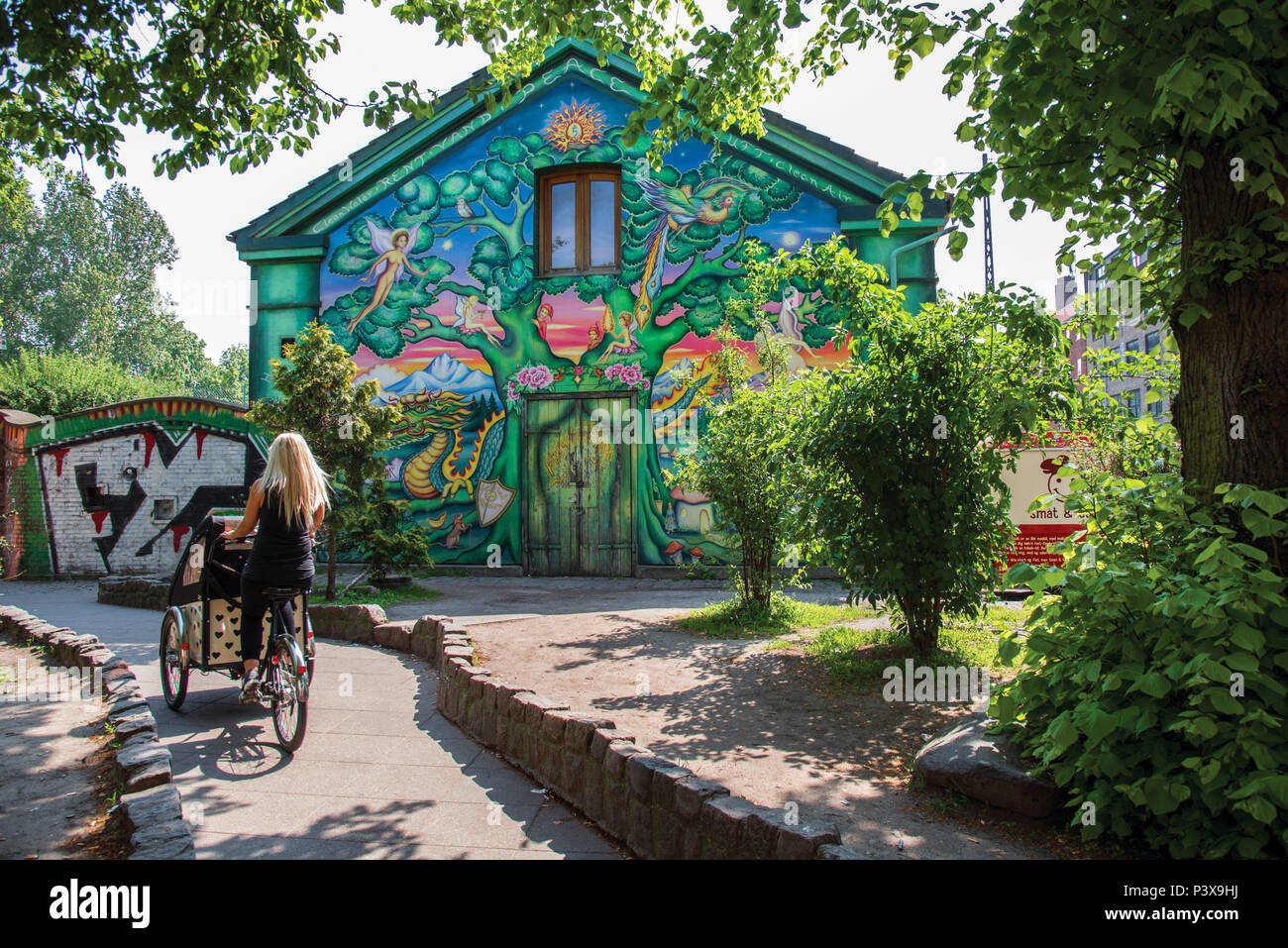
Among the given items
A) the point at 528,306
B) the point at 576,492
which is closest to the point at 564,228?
the point at 528,306

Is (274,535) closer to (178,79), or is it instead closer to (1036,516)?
(178,79)

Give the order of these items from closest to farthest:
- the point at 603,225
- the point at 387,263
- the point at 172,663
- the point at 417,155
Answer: the point at 172,663, the point at 603,225, the point at 387,263, the point at 417,155

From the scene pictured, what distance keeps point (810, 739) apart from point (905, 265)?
10496 millimetres

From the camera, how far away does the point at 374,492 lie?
12320 mm

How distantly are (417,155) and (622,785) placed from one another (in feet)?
46.4

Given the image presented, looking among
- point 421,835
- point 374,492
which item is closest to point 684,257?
point 374,492

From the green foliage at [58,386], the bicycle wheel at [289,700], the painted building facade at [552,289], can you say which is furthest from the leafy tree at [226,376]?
the bicycle wheel at [289,700]

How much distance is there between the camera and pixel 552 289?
48.1ft

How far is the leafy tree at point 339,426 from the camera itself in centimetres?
1123

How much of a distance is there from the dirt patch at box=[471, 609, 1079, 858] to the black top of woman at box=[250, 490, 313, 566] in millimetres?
2116

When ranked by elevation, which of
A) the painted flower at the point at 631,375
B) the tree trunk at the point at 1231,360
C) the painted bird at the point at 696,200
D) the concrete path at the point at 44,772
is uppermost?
the painted bird at the point at 696,200

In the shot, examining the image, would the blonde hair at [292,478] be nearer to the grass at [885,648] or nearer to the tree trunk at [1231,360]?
the grass at [885,648]

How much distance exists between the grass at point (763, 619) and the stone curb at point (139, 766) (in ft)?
16.9

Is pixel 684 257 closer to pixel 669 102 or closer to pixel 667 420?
pixel 667 420
